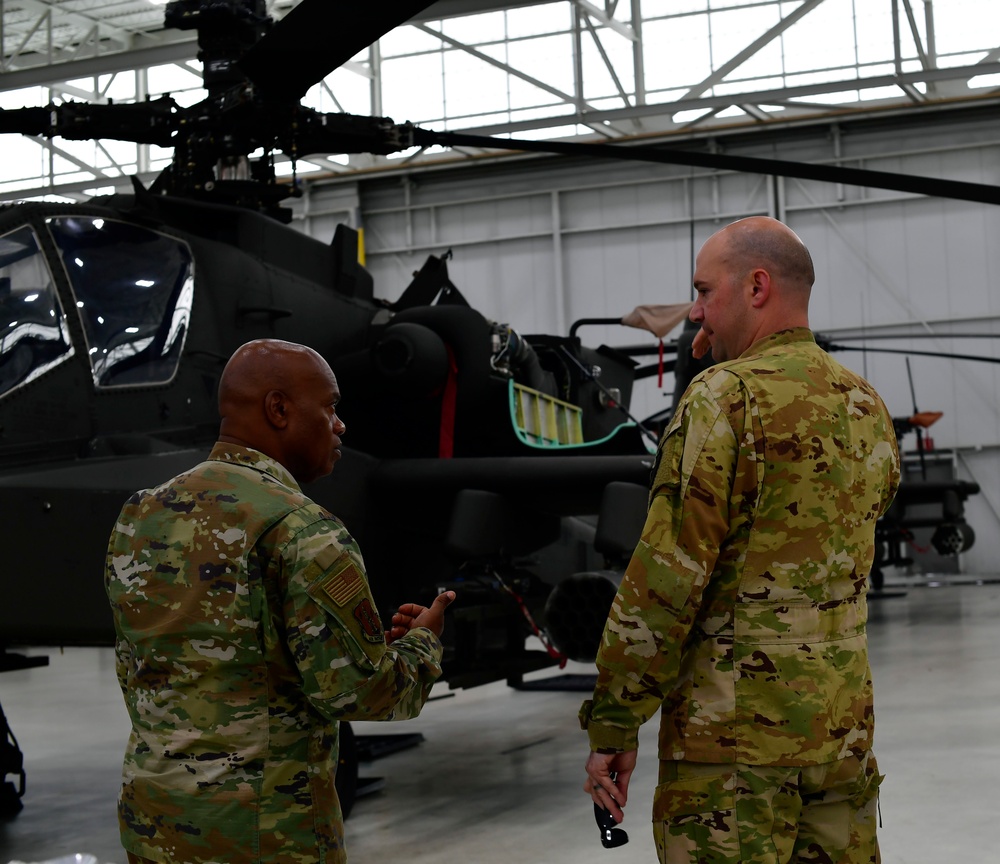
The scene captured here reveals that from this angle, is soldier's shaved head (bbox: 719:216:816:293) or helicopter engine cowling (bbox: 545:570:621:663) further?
helicopter engine cowling (bbox: 545:570:621:663)

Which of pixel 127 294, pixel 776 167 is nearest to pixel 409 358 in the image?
pixel 127 294

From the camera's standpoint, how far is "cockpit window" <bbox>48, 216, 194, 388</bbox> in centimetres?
498

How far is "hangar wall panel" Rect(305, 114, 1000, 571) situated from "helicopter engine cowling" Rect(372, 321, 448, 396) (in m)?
15.9

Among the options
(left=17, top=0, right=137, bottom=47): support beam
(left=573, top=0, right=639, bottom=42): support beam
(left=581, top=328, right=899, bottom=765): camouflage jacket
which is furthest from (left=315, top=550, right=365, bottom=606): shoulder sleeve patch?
(left=17, top=0, right=137, bottom=47): support beam

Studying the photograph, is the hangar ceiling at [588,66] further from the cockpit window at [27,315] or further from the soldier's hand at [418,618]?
the soldier's hand at [418,618]

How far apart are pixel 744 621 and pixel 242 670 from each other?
36.7 inches

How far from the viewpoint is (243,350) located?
246cm

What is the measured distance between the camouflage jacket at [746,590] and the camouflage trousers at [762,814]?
0.04 metres

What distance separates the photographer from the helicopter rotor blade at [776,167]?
14.0 ft

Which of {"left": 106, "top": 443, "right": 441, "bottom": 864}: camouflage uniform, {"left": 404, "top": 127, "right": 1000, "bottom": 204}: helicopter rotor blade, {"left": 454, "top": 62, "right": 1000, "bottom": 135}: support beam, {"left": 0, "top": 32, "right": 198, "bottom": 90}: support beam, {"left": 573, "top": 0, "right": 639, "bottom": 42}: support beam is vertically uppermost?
{"left": 573, "top": 0, "right": 639, "bottom": 42}: support beam

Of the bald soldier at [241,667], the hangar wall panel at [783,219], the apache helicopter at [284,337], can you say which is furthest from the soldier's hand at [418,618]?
the hangar wall panel at [783,219]

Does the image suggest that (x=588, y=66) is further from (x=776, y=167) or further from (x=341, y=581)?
(x=341, y=581)

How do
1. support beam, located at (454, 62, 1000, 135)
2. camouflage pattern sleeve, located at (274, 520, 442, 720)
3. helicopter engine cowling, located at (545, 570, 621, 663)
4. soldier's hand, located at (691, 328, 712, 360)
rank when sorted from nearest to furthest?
camouflage pattern sleeve, located at (274, 520, 442, 720) < soldier's hand, located at (691, 328, 712, 360) < helicopter engine cowling, located at (545, 570, 621, 663) < support beam, located at (454, 62, 1000, 135)

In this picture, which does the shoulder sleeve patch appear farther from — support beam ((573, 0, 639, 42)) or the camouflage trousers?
support beam ((573, 0, 639, 42))
